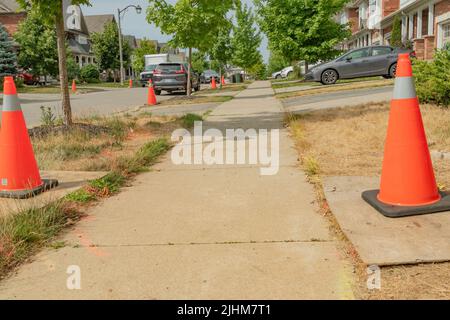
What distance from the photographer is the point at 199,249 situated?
2.98 m

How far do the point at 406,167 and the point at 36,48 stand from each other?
43682 millimetres

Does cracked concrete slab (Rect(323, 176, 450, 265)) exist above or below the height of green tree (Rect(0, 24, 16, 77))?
below

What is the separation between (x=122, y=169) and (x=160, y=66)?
2009cm

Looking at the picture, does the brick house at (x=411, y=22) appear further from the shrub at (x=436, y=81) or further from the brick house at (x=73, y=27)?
the brick house at (x=73, y=27)

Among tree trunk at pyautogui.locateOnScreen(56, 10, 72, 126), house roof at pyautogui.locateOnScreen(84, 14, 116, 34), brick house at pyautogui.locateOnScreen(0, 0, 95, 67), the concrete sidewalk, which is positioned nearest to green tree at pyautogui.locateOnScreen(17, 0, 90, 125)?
tree trunk at pyautogui.locateOnScreen(56, 10, 72, 126)

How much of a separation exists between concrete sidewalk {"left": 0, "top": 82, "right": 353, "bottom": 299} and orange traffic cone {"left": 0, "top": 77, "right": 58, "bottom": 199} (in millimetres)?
725

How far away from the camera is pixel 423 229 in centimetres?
309

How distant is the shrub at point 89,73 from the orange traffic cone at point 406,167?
5223 cm

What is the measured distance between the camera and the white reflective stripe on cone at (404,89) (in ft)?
12.2

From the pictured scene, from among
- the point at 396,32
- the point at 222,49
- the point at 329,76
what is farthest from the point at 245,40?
the point at 329,76

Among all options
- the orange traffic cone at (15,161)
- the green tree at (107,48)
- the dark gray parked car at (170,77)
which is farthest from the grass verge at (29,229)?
the green tree at (107,48)

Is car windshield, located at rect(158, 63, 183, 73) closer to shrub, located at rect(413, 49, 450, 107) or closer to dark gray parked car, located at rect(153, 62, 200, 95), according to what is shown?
dark gray parked car, located at rect(153, 62, 200, 95)

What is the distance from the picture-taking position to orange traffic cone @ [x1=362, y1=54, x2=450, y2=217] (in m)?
3.47
